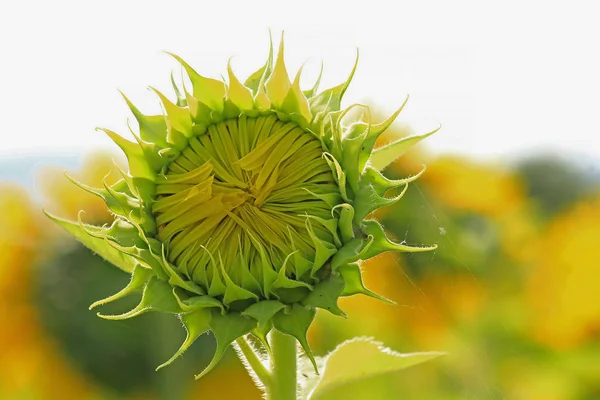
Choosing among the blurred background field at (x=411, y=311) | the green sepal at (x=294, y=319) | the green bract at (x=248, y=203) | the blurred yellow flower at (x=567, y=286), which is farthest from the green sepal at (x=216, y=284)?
the blurred yellow flower at (x=567, y=286)

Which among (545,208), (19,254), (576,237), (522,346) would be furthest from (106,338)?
(545,208)

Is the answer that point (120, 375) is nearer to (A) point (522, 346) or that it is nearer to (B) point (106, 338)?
(B) point (106, 338)

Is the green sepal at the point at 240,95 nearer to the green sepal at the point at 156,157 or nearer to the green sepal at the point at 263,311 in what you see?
the green sepal at the point at 156,157

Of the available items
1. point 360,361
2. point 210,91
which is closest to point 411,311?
point 360,361

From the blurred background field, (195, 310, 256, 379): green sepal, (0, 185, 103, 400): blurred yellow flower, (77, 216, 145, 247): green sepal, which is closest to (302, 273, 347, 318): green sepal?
(195, 310, 256, 379): green sepal

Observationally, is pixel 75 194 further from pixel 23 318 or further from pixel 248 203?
pixel 248 203
